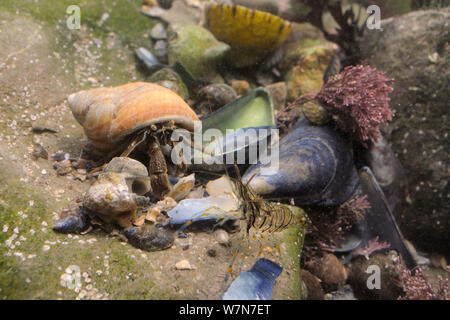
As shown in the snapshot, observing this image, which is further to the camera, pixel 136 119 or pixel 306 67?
pixel 306 67

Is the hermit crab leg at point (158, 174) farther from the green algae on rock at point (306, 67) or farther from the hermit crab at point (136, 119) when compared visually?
the green algae on rock at point (306, 67)

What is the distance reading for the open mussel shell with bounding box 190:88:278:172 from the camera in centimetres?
299

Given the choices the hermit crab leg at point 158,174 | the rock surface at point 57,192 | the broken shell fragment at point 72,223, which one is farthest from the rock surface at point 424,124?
the broken shell fragment at point 72,223

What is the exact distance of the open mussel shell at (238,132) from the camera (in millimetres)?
2988

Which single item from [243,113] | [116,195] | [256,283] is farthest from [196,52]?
[256,283]

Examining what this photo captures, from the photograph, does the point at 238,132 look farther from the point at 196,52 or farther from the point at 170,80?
the point at 196,52

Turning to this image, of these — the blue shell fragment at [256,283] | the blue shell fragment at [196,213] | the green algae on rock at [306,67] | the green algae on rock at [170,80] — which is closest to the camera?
the blue shell fragment at [256,283]

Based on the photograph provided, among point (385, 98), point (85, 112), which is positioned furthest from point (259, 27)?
point (85, 112)

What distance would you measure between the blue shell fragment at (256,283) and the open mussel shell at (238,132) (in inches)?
45.2

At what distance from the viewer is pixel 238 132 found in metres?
3.22

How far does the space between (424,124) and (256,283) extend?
3460 millimetres

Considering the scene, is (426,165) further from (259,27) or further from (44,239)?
A: (44,239)

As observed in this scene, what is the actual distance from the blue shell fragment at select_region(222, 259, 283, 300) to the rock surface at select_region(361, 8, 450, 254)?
2710mm

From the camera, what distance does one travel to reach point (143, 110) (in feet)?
8.36
